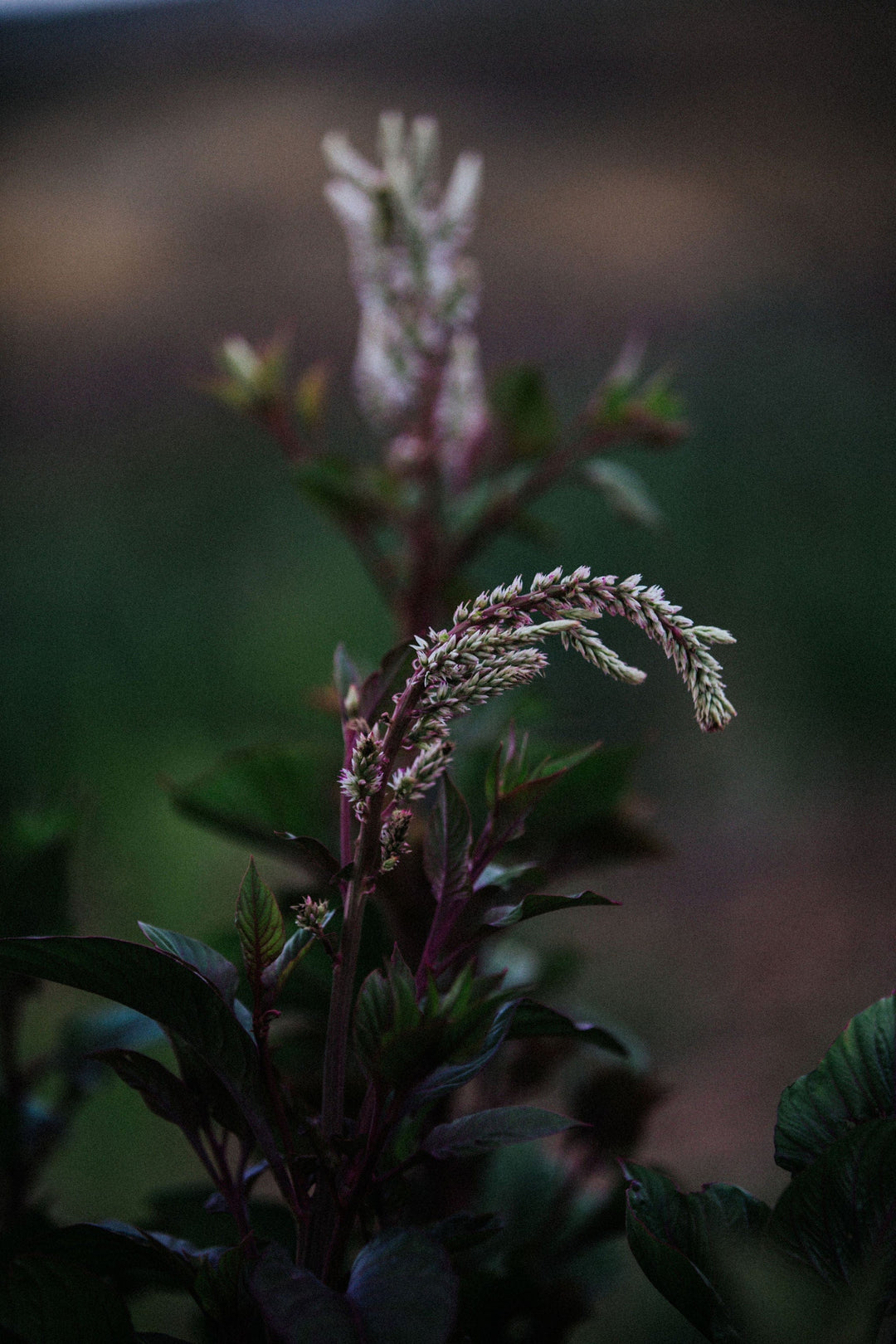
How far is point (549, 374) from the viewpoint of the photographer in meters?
1.62

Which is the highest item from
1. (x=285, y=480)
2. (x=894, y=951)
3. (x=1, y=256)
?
(x=1, y=256)

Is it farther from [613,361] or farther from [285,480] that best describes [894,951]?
[285,480]

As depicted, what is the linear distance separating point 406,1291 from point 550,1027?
0.10 meters

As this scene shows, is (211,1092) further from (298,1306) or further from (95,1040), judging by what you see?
(95,1040)

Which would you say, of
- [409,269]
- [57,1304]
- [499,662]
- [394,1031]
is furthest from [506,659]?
[409,269]

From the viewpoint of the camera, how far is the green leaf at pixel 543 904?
291 mm

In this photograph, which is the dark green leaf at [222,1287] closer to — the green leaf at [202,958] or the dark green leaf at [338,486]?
the green leaf at [202,958]

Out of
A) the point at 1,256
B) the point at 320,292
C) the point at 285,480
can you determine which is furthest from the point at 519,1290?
the point at 1,256

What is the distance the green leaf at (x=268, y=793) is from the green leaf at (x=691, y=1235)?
23 centimetres

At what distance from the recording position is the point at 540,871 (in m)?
0.36

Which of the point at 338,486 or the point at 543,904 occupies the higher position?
the point at 338,486

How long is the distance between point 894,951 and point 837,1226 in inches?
45.8

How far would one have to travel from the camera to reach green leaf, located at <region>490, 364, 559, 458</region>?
64 cm

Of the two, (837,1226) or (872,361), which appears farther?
(872,361)
